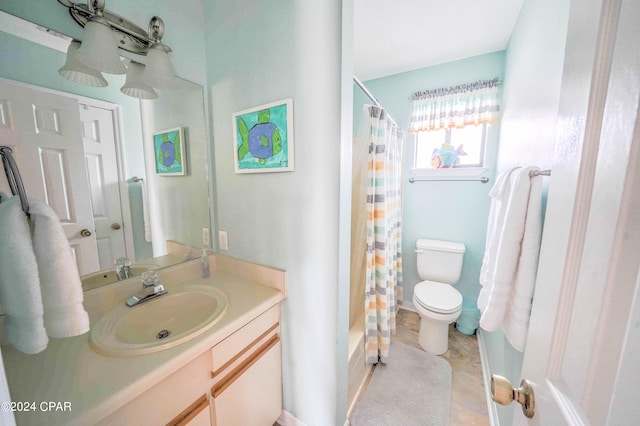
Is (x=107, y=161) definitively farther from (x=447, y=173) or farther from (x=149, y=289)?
(x=447, y=173)

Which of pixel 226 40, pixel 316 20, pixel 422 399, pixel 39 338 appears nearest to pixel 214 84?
pixel 226 40

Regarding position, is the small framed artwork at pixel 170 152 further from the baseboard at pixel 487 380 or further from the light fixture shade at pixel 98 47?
the baseboard at pixel 487 380

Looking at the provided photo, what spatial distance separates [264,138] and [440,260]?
1.95 metres

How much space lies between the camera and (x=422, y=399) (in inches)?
56.4

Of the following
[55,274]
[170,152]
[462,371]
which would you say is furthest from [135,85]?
[462,371]

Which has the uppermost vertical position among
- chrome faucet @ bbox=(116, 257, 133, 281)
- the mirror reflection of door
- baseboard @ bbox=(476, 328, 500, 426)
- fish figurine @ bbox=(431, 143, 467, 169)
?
fish figurine @ bbox=(431, 143, 467, 169)

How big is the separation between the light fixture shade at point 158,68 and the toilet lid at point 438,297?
2.22 meters

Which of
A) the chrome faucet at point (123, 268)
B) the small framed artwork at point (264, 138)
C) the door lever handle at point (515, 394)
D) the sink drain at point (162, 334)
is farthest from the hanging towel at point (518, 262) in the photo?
the chrome faucet at point (123, 268)

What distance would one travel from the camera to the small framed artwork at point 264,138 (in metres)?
1.06

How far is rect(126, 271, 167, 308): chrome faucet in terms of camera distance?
1.00m

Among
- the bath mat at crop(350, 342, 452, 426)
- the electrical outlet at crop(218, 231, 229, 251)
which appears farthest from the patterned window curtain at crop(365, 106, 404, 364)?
the electrical outlet at crop(218, 231, 229, 251)

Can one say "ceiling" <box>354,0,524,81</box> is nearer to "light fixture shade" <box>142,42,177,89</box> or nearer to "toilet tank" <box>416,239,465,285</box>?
"light fixture shade" <box>142,42,177,89</box>

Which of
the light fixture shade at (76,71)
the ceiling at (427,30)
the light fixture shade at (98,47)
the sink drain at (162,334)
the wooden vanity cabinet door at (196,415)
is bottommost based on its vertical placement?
the wooden vanity cabinet door at (196,415)

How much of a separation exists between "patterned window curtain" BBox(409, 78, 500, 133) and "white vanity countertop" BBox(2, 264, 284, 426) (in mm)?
2397
